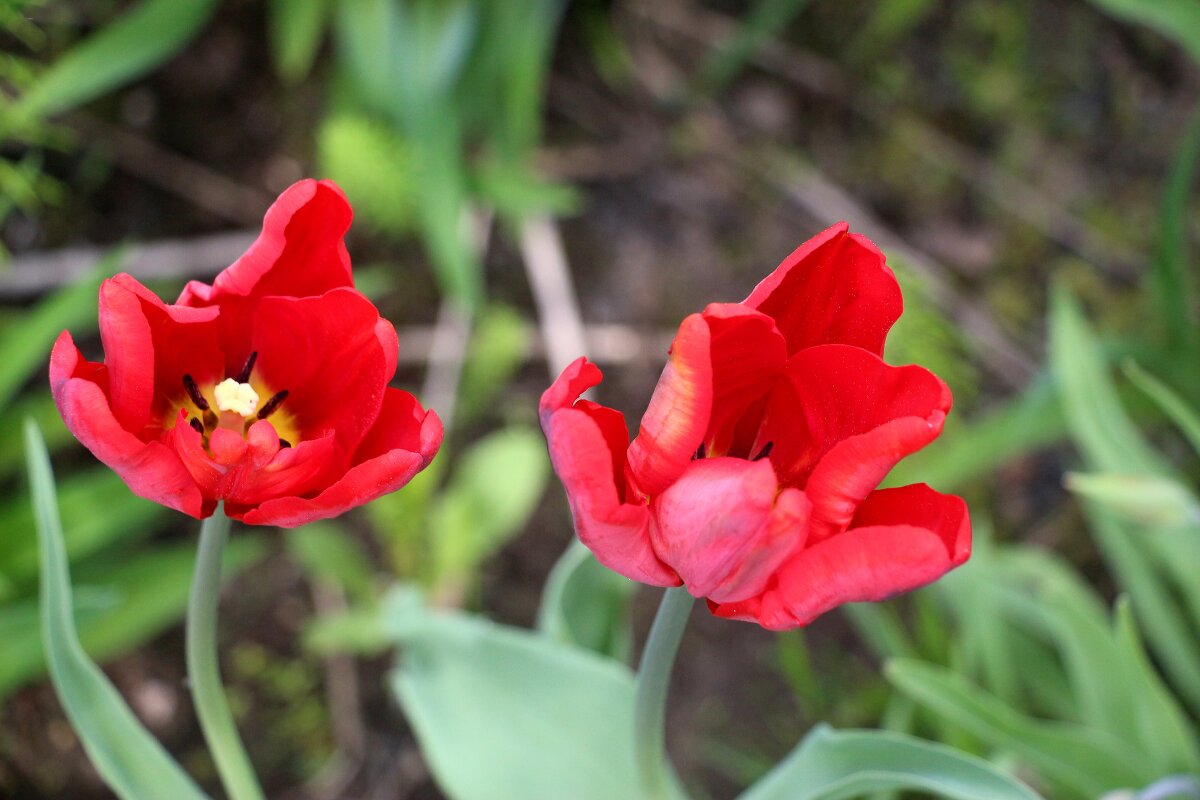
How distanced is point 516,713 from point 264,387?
33 centimetres

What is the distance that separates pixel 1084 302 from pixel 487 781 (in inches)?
56.5

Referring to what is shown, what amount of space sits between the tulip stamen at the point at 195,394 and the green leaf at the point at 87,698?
0.30 feet

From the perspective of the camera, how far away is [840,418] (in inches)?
18.4

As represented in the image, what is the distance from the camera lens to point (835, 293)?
0.47 m

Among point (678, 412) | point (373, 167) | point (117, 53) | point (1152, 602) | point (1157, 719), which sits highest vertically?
point (678, 412)

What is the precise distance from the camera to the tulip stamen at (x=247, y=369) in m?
0.53

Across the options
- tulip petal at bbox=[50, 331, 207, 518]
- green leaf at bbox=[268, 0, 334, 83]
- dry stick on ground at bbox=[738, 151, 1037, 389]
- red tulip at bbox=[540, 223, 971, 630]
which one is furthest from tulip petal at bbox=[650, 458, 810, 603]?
dry stick on ground at bbox=[738, 151, 1037, 389]

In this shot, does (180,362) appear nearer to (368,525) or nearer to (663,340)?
(368,525)

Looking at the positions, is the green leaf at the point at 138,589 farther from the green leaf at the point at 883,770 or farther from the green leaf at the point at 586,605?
the green leaf at the point at 883,770

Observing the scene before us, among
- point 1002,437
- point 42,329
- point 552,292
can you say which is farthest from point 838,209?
point 42,329

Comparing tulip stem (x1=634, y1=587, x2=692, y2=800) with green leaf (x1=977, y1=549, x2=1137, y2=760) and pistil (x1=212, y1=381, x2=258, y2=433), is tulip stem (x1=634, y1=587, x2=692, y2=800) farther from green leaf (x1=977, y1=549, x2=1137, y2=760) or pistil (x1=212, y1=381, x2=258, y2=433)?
green leaf (x1=977, y1=549, x2=1137, y2=760)

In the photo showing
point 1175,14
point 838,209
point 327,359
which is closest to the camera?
point 327,359

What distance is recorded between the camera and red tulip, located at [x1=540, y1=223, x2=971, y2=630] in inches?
15.6

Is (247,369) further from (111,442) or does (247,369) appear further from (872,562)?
(872,562)
